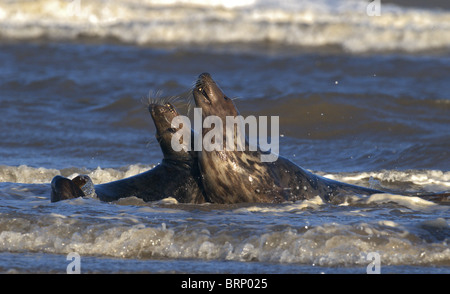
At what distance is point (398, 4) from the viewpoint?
24.3 m

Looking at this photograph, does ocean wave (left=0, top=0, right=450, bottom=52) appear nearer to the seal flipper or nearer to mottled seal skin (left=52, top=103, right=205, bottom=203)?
mottled seal skin (left=52, top=103, right=205, bottom=203)

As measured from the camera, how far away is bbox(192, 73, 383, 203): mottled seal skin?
17.8 ft

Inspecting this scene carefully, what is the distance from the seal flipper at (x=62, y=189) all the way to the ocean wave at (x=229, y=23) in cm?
1050

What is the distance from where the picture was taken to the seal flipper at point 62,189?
5.49m

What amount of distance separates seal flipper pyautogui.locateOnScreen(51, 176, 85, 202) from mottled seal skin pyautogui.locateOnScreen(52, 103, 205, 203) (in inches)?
1.9

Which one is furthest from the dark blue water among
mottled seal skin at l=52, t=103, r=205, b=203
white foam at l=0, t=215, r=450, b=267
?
mottled seal skin at l=52, t=103, r=205, b=203

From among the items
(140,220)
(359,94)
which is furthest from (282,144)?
→ (140,220)

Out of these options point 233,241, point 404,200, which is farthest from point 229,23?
point 233,241

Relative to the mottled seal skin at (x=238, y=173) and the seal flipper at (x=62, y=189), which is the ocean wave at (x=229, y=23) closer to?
the mottled seal skin at (x=238, y=173)

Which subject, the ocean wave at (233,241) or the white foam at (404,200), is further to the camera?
the white foam at (404,200)

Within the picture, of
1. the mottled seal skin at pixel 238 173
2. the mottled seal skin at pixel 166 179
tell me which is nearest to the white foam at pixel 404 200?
the mottled seal skin at pixel 238 173

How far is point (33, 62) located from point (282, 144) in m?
6.38

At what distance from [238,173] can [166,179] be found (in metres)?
0.59

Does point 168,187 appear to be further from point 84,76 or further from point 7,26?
point 7,26
